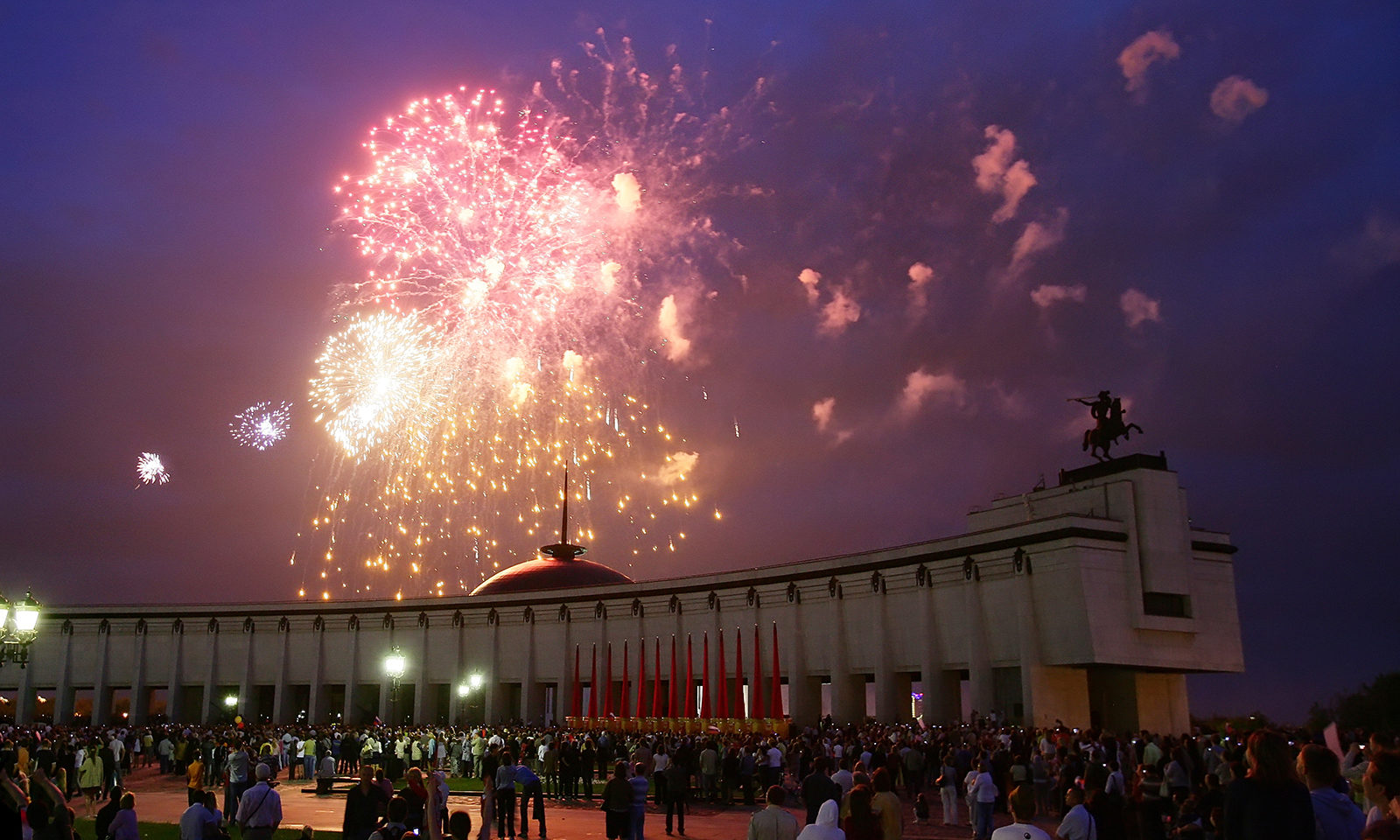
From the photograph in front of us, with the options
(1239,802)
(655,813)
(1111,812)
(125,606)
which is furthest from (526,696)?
(1239,802)

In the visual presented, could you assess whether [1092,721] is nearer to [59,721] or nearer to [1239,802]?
[1239,802]

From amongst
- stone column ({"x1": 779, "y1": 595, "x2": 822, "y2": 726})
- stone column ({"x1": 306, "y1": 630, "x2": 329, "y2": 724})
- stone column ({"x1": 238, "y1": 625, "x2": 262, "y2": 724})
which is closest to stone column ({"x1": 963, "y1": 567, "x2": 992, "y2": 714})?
stone column ({"x1": 779, "y1": 595, "x2": 822, "y2": 726})

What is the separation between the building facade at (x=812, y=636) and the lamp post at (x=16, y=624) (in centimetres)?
3289

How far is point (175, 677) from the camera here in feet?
275

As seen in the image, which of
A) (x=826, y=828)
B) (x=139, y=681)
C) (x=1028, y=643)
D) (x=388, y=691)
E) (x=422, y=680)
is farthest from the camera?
(x=139, y=681)

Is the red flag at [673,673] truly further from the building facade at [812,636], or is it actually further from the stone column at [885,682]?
the stone column at [885,682]

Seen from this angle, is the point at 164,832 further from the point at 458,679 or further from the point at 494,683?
the point at 458,679

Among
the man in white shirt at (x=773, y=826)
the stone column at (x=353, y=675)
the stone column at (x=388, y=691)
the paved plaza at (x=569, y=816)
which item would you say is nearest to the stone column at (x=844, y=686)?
the paved plaza at (x=569, y=816)

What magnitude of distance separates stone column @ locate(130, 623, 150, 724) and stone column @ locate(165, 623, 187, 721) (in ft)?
5.21

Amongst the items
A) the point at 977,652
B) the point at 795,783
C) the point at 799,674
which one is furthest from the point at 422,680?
the point at 795,783

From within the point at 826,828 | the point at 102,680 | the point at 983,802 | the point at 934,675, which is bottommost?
the point at 983,802

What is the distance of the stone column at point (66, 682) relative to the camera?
84625 mm

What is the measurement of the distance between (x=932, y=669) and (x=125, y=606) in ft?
205

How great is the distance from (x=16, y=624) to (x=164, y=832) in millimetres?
5704
